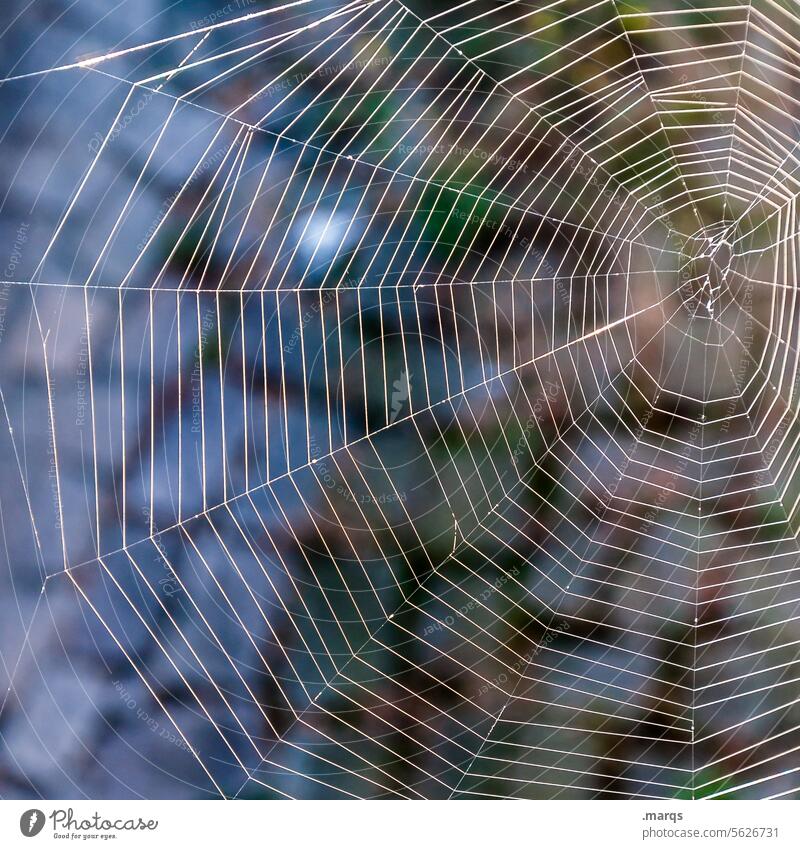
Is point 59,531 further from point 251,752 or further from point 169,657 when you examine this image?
point 251,752
